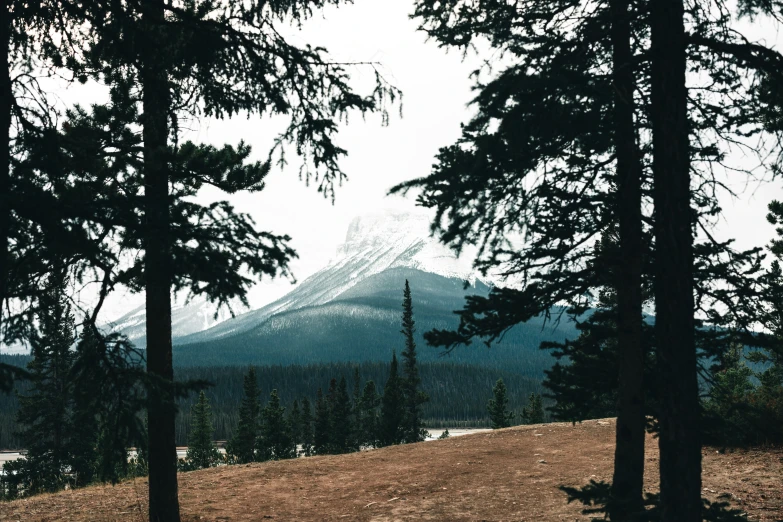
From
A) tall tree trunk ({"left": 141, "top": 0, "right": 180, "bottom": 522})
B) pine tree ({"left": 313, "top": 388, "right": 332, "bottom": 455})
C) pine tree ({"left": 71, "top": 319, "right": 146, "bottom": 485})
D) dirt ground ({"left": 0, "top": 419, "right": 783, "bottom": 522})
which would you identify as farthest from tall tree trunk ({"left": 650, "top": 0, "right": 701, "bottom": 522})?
pine tree ({"left": 313, "top": 388, "right": 332, "bottom": 455})

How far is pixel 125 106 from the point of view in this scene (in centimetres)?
876

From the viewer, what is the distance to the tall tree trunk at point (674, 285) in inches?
210

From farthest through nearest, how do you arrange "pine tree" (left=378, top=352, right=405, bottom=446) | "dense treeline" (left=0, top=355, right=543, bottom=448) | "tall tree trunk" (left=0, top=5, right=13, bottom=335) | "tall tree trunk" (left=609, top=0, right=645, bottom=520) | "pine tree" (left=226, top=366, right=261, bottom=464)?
1. "dense treeline" (left=0, top=355, right=543, bottom=448)
2. "pine tree" (left=226, top=366, right=261, bottom=464)
3. "pine tree" (left=378, top=352, right=405, bottom=446)
4. "tall tree trunk" (left=609, top=0, right=645, bottom=520)
5. "tall tree trunk" (left=0, top=5, right=13, bottom=335)

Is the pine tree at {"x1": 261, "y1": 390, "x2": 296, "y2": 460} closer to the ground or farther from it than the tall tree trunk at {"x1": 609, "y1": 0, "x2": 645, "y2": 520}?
closer to the ground

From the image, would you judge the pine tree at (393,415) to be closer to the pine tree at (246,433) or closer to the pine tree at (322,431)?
the pine tree at (322,431)

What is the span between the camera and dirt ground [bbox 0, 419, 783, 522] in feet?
33.7

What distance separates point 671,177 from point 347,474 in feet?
36.8

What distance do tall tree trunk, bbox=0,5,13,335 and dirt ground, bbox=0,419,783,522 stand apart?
598cm

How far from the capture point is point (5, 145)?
5.22 m

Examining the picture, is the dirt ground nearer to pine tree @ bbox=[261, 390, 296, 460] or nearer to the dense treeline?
pine tree @ bbox=[261, 390, 296, 460]

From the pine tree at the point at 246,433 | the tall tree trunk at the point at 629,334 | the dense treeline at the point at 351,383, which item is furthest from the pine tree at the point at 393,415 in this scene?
the dense treeline at the point at 351,383

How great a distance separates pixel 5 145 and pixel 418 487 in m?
10.3

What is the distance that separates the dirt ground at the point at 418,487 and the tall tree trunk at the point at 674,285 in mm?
4524

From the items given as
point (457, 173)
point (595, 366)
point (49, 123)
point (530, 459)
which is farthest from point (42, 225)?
point (530, 459)
